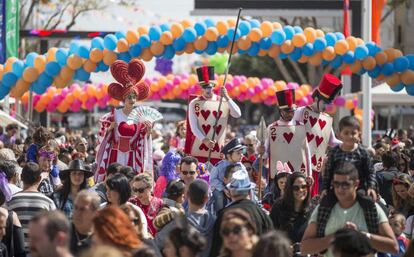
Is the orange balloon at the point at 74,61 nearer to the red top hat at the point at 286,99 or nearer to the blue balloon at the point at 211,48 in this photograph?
the blue balloon at the point at 211,48

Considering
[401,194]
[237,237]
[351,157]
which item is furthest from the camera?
[401,194]

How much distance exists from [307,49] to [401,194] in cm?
924

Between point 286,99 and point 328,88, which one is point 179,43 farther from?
point 328,88

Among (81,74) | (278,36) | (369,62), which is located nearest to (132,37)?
(81,74)

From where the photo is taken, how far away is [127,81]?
16.6 meters

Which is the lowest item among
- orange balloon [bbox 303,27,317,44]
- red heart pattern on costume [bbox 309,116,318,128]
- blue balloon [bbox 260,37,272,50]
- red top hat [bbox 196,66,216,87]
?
red heart pattern on costume [bbox 309,116,318,128]

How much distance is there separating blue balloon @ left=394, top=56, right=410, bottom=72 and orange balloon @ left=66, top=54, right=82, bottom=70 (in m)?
5.85

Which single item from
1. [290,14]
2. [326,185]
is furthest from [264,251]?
[290,14]

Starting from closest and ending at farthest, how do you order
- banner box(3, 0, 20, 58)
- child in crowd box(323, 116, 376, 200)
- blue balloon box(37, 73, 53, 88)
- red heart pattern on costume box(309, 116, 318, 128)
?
child in crowd box(323, 116, 376, 200)
red heart pattern on costume box(309, 116, 318, 128)
blue balloon box(37, 73, 53, 88)
banner box(3, 0, 20, 58)

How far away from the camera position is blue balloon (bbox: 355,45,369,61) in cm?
2236

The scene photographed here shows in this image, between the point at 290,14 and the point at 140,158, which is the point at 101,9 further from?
the point at 140,158

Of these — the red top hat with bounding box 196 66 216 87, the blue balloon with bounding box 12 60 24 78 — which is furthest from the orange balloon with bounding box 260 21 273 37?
the red top hat with bounding box 196 66 216 87

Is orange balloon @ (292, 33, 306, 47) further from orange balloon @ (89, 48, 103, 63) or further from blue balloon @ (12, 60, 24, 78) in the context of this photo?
blue balloon @ (12, 60, 24, 78)

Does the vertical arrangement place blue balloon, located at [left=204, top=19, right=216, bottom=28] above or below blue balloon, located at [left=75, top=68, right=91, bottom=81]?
above
